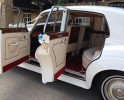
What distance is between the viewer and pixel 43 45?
3.20 meters

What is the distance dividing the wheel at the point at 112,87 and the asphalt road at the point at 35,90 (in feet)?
1.58

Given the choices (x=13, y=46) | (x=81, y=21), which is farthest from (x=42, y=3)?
(x=13, y=46)

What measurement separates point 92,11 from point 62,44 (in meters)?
0.75

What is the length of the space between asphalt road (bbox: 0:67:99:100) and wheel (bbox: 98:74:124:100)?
482 mm

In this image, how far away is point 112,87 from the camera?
3.35m

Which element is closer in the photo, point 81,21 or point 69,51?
point 69,51

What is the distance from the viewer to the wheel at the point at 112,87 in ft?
10.7

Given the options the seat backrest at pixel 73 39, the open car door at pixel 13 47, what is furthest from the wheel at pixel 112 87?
the open car door at pixel 13 47

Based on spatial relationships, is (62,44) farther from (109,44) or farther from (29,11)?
(29,11)

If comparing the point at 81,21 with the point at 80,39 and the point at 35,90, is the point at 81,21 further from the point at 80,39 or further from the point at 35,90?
the point at 35,90

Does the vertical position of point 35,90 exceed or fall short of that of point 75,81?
it falls short

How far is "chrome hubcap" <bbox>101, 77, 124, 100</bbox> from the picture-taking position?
3.29m

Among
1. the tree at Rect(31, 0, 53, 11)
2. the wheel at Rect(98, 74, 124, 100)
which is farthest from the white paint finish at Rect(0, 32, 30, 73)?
the tree at Rect(31, 0, 53, 11)

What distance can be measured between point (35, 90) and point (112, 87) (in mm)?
1500
